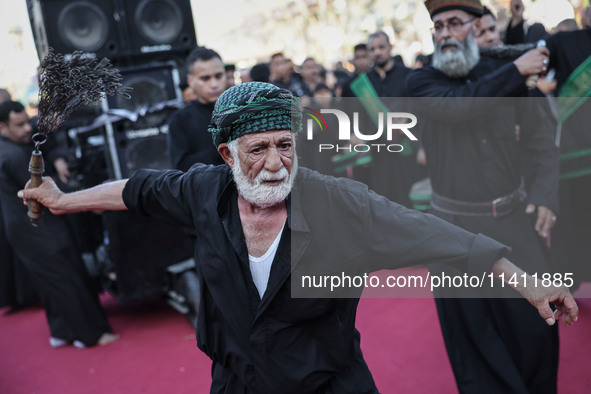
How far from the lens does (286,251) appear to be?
74.9 inches

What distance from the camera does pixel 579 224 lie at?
443cm

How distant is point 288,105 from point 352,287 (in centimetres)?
64

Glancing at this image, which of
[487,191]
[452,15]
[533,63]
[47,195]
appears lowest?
[487,191]

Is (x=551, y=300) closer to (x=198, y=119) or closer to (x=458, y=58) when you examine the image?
(x=458, y=58)

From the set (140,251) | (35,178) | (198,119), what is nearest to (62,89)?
(35,178)

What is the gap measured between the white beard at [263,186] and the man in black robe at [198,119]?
1.95m

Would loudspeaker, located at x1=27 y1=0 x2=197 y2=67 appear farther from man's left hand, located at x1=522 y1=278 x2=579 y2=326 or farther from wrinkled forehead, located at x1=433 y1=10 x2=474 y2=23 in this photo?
man's left hand, located at x1=522 y1=278 x2=579 y2=326

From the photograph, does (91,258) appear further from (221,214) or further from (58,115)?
(221,214)

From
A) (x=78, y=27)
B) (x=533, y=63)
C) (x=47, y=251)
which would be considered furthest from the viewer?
(x=78, y=27)

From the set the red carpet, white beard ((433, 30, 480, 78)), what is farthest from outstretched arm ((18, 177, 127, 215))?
the red carpet

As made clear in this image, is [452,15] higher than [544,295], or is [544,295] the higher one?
[452,15]

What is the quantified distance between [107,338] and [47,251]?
0.87 m

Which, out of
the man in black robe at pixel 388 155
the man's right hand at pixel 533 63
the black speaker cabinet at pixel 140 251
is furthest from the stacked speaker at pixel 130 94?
the man's right hand at pixel 533 63

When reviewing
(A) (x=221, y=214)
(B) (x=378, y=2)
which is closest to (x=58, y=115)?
(A) (x=221, y=214)
